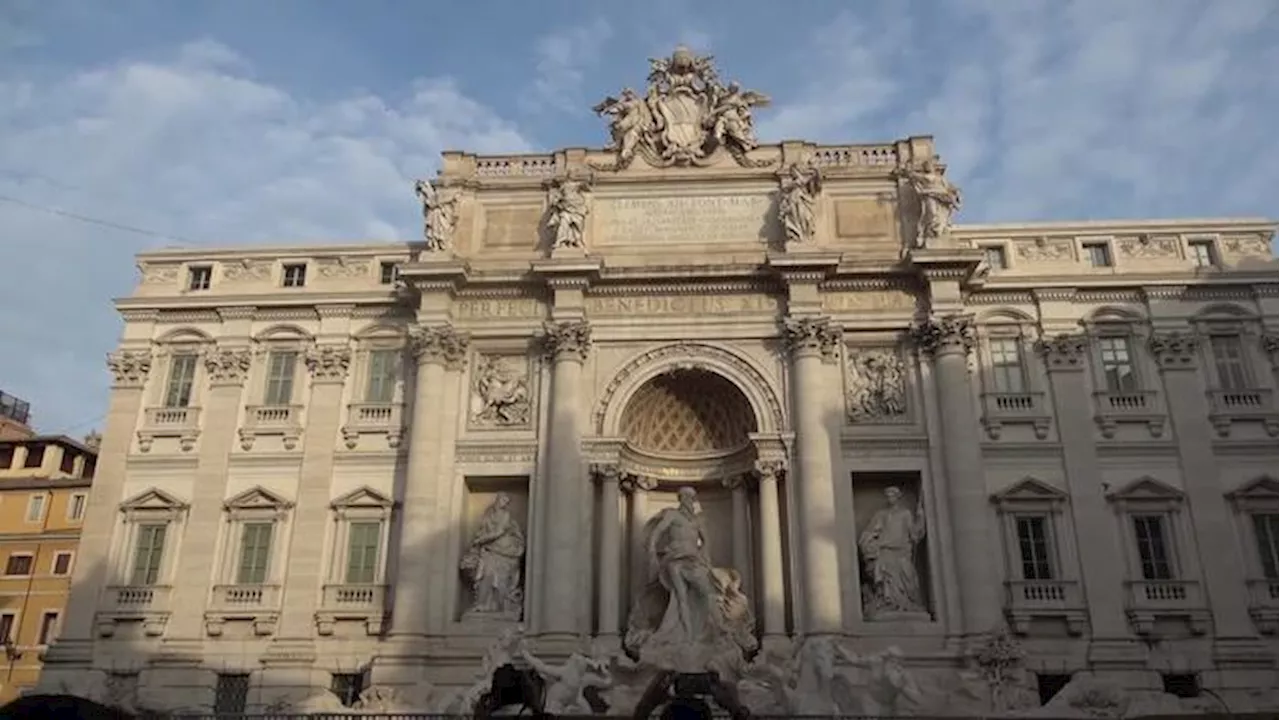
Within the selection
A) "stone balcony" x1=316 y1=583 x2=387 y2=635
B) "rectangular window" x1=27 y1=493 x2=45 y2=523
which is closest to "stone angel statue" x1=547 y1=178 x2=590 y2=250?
"stone balcony" x1=316 y1=583 x2=387 y2=635

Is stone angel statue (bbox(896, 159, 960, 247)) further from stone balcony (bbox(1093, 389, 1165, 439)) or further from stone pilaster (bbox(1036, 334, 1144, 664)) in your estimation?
stone balcony (bbox(1093, 389, 1165, 439))

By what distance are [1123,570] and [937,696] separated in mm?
6610

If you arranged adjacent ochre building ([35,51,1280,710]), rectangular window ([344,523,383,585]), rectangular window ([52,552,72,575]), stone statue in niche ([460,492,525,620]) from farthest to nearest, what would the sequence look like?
1. rectangular window ([52,552,72,575])
2. rectangular window ([344,523,383,585])
3. stone statue in niche ([460,492,525,620])
4. adjacent ochre building ([35,51,1280,710])

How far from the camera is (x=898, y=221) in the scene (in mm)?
27547

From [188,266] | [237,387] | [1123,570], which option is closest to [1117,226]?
[1123,570]

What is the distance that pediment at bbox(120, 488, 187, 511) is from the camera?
26.6m

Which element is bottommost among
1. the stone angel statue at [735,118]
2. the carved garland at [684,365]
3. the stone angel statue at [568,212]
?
the carved garland at [684,365]

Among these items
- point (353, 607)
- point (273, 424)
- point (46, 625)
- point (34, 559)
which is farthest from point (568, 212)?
point (46, 625)

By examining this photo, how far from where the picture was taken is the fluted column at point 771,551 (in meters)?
23.9

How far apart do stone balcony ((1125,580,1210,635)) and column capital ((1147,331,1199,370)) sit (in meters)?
5.74

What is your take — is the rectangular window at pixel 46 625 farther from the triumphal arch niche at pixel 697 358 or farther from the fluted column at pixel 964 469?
the fluted column at pixel 964 469

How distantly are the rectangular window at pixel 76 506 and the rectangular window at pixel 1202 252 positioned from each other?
132ft

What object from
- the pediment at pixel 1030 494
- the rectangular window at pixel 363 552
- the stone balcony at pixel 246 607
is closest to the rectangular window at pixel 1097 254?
the pediment at pixel 1030 494

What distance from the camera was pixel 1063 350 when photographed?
1053 inches
